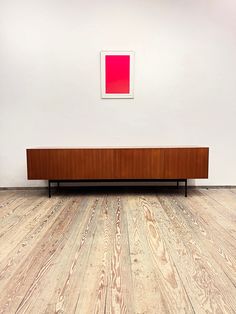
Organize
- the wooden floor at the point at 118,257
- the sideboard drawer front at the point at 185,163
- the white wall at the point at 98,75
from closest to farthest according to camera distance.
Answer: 1. the wooden floor at the point at 118,257
2. the sideboard drawer front at the point at 185,163
3. the white wall at the point at 98,75

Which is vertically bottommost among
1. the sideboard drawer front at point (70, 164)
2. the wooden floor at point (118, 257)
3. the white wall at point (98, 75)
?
the wooden floor at point (118, 257)

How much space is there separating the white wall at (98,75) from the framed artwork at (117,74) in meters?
0.08

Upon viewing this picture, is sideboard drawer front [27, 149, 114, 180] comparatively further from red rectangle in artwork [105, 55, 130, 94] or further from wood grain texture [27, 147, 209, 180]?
red rectangle in artwork [105, 55, 130, 94]

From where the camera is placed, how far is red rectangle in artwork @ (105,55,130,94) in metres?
3.49

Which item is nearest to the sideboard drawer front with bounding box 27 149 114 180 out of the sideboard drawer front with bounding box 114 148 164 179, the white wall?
the sideboard drawer front with bounding box 114 148 164 179

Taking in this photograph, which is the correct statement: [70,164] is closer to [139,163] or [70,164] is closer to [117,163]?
[117,163]

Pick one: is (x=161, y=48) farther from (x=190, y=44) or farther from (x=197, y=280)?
(x=197, y=280)

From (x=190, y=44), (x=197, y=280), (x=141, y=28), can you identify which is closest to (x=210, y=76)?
(x=190, y=44)

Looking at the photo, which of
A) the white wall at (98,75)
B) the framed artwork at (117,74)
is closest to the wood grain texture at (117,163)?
the white wall at (98,75)

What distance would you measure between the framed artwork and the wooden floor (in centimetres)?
149

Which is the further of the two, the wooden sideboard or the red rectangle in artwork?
the red rectangle in artwork

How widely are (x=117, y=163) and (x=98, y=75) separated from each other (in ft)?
4.10

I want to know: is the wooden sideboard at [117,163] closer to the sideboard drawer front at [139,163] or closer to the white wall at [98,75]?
the sideboard drawer front at [139,163]

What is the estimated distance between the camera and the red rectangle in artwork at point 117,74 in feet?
11.4
